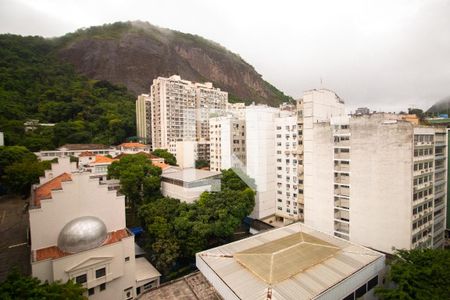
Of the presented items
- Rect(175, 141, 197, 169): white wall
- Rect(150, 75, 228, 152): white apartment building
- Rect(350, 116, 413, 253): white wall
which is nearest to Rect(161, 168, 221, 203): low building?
Rect(350, 116, 413, 253): white wall

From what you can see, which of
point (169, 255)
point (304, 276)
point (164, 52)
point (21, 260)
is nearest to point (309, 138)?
point (304, 276)

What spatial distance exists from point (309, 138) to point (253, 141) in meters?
9.53

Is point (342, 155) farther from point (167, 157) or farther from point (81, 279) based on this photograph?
point (167, 157)

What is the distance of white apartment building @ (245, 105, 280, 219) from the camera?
3638 centimetres

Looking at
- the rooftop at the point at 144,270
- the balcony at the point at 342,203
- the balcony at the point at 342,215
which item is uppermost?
the balcony at the point at 342,203

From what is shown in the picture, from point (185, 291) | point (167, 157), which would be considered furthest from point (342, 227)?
point (167, 157)

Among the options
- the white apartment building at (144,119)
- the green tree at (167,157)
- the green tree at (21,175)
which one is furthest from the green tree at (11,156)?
the white apartment building at (144,119)

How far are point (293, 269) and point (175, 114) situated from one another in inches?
2226

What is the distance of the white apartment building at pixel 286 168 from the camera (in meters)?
35.7

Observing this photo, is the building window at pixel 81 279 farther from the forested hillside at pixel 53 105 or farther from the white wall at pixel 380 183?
the forested hillside at pixel 53 105

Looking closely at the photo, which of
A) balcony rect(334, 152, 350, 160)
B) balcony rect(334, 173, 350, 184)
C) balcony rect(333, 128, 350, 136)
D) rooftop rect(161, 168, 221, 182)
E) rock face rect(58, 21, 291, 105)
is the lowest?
rooftop rect(161, 168, 221, 182)

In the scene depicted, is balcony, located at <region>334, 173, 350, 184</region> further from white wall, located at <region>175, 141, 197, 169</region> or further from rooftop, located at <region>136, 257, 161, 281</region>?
white wall, located at <region>175, 141, 197, 169</region>

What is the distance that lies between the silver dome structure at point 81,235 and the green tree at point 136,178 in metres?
13.8

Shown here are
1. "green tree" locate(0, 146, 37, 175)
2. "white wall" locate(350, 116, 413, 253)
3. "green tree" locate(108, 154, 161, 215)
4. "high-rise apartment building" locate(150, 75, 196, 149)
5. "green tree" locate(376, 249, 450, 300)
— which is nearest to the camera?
"green tree" locate(376, 249, 450, 300)
